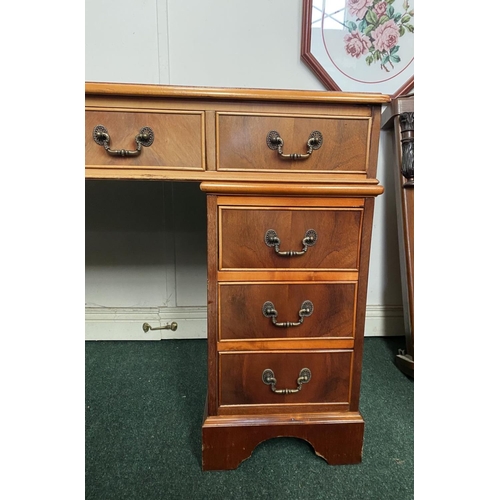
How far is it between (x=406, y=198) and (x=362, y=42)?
0.63 meters

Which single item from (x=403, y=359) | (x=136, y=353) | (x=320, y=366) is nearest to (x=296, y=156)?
(x=320, y=366)

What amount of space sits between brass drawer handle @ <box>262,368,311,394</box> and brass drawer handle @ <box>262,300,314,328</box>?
13 cm

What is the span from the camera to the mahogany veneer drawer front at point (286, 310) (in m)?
0.75

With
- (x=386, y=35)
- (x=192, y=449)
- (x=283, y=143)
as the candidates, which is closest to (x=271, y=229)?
(x=283, y=143)

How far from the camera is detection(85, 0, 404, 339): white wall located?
3.85ft

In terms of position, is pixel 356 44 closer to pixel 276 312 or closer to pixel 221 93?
pixel 221 93

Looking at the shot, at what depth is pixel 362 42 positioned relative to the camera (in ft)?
3.88

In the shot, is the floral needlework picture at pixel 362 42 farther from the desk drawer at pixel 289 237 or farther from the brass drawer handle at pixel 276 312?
the brass drawer handle at pixel 276 312

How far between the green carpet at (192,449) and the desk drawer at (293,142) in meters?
0.77

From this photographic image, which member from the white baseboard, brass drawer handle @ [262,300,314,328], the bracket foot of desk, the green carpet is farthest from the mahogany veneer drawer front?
the white baseboard

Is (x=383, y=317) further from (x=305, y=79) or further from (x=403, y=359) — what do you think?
(x=305, y=79)

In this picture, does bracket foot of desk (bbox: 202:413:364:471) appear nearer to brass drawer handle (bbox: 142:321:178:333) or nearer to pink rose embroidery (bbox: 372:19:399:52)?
brass drawer handle (bbox: 142:321:178:333)

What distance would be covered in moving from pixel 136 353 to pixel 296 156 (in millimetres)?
1078

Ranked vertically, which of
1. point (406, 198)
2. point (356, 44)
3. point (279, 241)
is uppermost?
point (356, 44)
